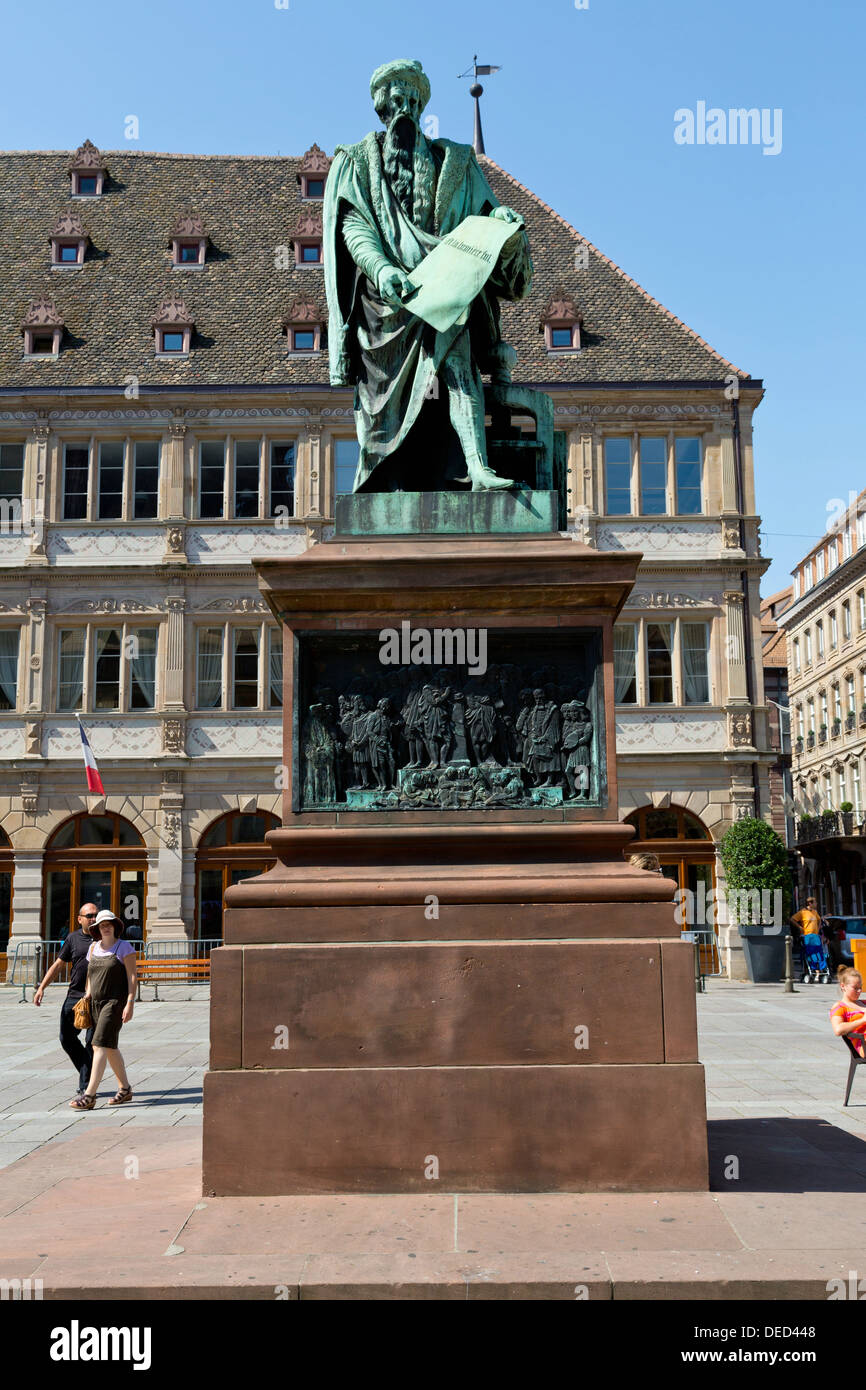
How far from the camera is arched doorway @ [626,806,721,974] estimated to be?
29453 millimetres

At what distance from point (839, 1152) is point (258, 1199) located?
3120mm

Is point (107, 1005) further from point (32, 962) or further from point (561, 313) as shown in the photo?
point (561, 313)

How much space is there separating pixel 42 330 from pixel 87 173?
7335 mm

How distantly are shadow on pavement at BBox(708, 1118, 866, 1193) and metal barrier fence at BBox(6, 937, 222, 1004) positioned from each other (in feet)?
65.6

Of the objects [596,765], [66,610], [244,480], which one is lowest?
[596,765]

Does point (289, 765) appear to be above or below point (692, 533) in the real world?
below

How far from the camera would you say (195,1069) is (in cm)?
1377

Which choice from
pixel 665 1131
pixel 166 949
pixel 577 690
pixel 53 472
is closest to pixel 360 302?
pixel 577 690

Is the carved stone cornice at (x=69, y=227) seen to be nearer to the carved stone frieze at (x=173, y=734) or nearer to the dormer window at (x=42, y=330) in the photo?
the dormer window at (x=42, y=330)

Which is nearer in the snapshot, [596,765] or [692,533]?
[596,765]

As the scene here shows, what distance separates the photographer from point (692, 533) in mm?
31078

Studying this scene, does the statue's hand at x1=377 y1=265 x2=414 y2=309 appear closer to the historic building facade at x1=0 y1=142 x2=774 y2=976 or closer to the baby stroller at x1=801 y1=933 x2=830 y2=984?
the baby stroller at x1=801 y1=933 x2=830 y2=984

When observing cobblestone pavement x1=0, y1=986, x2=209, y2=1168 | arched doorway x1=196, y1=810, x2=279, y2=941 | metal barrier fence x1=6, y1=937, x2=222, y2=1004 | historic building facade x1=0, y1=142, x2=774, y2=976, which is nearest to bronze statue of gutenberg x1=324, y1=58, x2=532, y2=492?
cobblestone pavement x1=0, y1=986, x2=209, y2=1168

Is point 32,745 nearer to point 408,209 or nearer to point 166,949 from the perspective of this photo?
point 166,949
